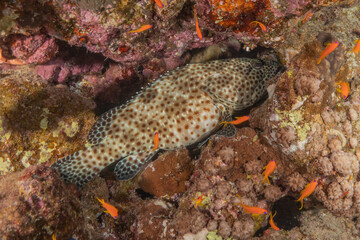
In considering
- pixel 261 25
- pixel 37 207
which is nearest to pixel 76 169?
pixel 37 207

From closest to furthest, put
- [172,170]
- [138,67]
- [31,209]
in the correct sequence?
[31,209] → [172,170] → [138,67]

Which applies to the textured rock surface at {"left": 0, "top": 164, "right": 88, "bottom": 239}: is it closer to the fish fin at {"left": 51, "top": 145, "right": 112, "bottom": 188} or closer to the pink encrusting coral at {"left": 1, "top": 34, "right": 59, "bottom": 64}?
the fish fin at {"left": 51, "top": 145, "right": 112, "bottom": 188}

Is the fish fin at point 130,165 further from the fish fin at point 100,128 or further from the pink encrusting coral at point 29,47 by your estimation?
the pink encrusting coral at point 29,47

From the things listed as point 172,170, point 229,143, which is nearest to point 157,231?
point 172,170

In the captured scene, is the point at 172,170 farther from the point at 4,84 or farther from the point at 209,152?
the point at 4,84

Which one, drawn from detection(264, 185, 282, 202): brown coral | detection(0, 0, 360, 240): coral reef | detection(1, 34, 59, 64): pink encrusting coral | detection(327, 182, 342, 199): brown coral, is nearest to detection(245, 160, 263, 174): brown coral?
detection(0, 0, 360, 240): coral reef

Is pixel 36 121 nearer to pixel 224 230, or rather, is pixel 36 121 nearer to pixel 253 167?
pixel 224 230
